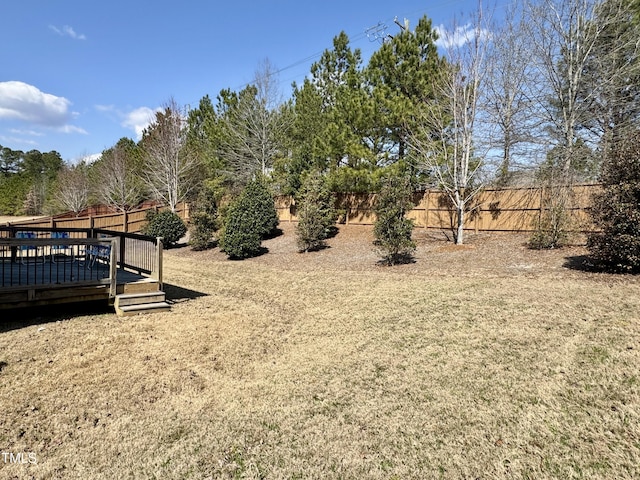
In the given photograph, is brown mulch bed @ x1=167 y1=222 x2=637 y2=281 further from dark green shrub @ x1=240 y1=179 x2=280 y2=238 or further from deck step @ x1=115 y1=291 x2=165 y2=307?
deck step @ x1=115 y1=291 x2=165 y2=307

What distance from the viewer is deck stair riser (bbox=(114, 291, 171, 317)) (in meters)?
5.74

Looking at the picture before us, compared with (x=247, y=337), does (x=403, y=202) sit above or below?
→ above

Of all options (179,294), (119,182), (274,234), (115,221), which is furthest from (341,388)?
(119,182)

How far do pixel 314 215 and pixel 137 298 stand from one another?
8341 millimetres

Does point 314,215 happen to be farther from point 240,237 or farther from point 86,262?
point 86,262

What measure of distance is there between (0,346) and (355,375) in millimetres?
4329

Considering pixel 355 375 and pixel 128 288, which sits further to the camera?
pixel 128 288

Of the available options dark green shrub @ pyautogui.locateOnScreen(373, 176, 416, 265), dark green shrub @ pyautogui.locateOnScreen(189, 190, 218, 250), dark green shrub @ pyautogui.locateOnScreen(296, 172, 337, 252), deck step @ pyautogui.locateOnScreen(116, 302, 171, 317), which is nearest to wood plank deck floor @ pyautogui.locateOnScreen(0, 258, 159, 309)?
deck step @ pyautogui.locateOnScreen(116, 302, 171, 317)

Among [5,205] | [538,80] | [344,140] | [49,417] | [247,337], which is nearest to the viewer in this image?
[49,417]

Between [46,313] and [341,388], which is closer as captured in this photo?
[341,388]

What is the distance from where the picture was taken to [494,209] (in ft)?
43.7

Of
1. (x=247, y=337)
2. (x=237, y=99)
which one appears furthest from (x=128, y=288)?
(x=237, y=99)

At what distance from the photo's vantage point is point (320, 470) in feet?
8.27

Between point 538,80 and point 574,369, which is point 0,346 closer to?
point 574,369
